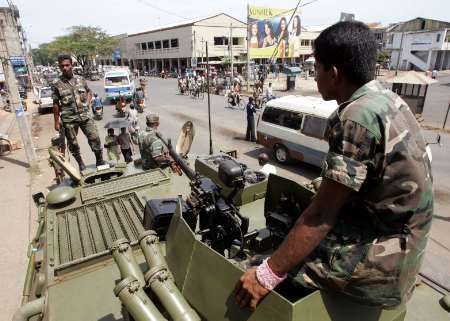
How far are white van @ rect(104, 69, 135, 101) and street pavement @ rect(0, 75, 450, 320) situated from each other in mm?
981

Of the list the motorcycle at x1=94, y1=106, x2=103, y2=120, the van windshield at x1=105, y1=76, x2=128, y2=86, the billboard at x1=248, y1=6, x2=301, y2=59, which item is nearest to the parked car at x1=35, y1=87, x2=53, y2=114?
the van windshield at x1=105, y1=76, x2=128, y2=86

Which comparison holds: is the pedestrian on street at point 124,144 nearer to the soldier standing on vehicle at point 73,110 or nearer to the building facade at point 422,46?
the soldier standing on vehicle at point 73,110

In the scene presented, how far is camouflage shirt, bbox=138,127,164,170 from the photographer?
5.46 meters

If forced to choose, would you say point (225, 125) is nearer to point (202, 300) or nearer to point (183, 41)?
point (202, 300)

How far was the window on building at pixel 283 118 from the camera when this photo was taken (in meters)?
10.9

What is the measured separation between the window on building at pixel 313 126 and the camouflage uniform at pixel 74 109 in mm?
6015

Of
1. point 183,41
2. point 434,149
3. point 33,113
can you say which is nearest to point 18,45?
point 33,113

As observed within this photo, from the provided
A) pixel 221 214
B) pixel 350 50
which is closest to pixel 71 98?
pixel 221 214

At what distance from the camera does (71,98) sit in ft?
24.1

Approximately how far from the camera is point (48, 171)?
1125 cm

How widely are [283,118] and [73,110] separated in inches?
255

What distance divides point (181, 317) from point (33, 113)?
994 inches

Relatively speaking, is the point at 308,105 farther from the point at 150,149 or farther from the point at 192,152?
the point at 150,149

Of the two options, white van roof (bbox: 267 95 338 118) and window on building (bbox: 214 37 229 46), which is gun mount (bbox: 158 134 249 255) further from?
window on building (bbox: 214 37 229 46)
